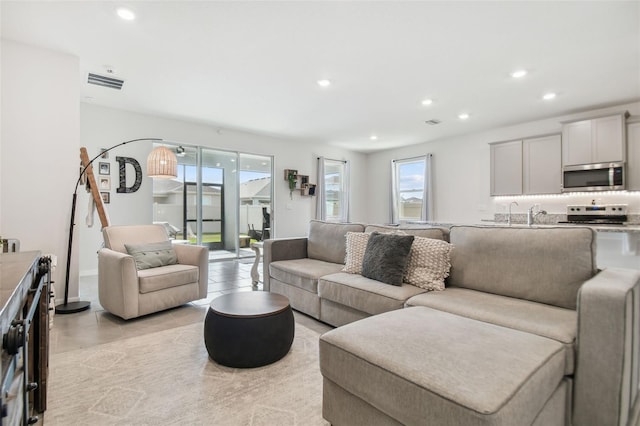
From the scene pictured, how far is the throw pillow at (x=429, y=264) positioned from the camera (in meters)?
2.29

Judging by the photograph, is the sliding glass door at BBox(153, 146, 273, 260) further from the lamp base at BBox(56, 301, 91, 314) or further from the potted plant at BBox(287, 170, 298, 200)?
the lamp base at BBox(56, 301, 91, 314)

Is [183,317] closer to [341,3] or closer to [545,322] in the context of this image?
[545,322]

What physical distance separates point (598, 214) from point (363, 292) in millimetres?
4470

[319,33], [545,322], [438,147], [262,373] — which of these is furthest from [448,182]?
[262,373]

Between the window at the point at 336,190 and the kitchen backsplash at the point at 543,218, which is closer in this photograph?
the kitchen backsplash at the point at 543,218

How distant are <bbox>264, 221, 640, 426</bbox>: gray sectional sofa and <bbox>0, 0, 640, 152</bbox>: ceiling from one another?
6.14 ft

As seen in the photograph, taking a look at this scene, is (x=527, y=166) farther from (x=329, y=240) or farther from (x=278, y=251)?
(x=278, y=251)

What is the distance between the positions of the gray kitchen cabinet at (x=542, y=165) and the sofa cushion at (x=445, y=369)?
4730mm

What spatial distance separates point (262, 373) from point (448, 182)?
19.6ft

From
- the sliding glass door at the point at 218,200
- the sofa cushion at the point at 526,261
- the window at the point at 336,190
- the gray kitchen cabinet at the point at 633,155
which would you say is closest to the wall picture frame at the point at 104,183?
the sliding glass door at the point at 218,200

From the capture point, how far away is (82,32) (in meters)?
2.79

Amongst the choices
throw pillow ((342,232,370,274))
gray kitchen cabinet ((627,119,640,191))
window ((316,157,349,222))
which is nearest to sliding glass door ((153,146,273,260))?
window ((316,157,349,222))

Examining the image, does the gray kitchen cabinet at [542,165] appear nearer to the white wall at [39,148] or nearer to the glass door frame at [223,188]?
the glass door frame at [223,188]

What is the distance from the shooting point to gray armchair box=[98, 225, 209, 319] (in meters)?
2.77
